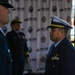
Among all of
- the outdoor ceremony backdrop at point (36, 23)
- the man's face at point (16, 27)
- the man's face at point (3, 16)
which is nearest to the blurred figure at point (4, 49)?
the man's face at point (3, 16)

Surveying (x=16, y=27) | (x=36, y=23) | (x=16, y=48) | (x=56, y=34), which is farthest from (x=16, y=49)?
(x=56, y=34)

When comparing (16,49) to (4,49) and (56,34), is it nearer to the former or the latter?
(56,34)

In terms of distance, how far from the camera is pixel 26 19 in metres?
8.24

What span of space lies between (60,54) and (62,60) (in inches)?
2.9

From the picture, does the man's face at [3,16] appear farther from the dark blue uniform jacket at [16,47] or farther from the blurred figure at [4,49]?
the dark blue uniform jacket at [16,47]

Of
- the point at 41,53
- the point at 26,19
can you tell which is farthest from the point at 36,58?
the point at 26,19

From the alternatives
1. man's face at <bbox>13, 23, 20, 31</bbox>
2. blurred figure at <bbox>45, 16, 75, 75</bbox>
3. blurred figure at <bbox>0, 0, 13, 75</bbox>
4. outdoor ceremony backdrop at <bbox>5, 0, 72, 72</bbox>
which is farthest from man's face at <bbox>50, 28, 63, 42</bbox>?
outdoor ceremony backdrop at <bbox>5, 0, 72, 72</bbox>

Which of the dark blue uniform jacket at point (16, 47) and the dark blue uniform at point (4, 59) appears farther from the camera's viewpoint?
the dark blue uniform jacket at point (16, 47)

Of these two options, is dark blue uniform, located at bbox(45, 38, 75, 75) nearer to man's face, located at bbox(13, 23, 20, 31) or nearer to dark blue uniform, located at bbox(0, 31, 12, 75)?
dark blue uniform, located at bbox(0, 31, 12, 75)

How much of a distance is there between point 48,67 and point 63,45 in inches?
11.6

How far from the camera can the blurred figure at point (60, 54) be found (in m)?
2.89

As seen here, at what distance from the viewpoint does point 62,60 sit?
9.58 ft

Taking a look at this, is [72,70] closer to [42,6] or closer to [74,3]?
[42,6]

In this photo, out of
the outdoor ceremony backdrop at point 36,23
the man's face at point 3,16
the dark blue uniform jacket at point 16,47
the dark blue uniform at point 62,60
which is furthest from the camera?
the outdoor ceremony backdrop at point 36,23
